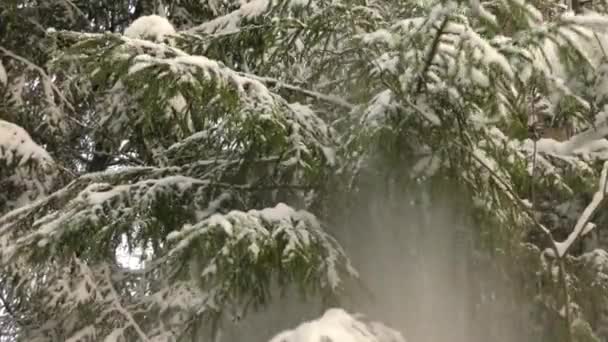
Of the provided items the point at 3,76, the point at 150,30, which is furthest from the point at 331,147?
the point at 3,76

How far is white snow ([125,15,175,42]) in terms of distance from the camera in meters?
2.05

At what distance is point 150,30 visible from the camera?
2.07m

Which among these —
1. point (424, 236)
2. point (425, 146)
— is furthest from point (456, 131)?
point (424, 236)

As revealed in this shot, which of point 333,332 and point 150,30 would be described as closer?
point 333,332

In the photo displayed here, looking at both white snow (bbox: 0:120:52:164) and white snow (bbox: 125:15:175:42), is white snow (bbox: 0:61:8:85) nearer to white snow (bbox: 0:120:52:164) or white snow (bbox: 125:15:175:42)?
white snow (bbox: 0:120:52:164)

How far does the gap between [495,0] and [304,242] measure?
80 centimetres

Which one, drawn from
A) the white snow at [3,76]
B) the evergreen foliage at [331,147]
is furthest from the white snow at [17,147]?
the evergreen foliage at [331,147]

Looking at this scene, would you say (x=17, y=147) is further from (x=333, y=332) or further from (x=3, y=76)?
(x=333, y=332)

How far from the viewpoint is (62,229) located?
200 cm

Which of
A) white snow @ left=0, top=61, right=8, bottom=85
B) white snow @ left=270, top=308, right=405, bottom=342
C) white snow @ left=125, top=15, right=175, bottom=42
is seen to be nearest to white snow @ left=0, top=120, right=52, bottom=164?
white snow @ left=0, top=61, right=8, bottom=85

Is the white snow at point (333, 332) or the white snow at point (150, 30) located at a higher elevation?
the white snow at point (150, 30)

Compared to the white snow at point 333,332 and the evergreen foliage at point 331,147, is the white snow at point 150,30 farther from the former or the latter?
the white snow at point 333,332

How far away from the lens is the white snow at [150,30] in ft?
6.73

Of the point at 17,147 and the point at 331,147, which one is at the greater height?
Result: the point at 331,147
